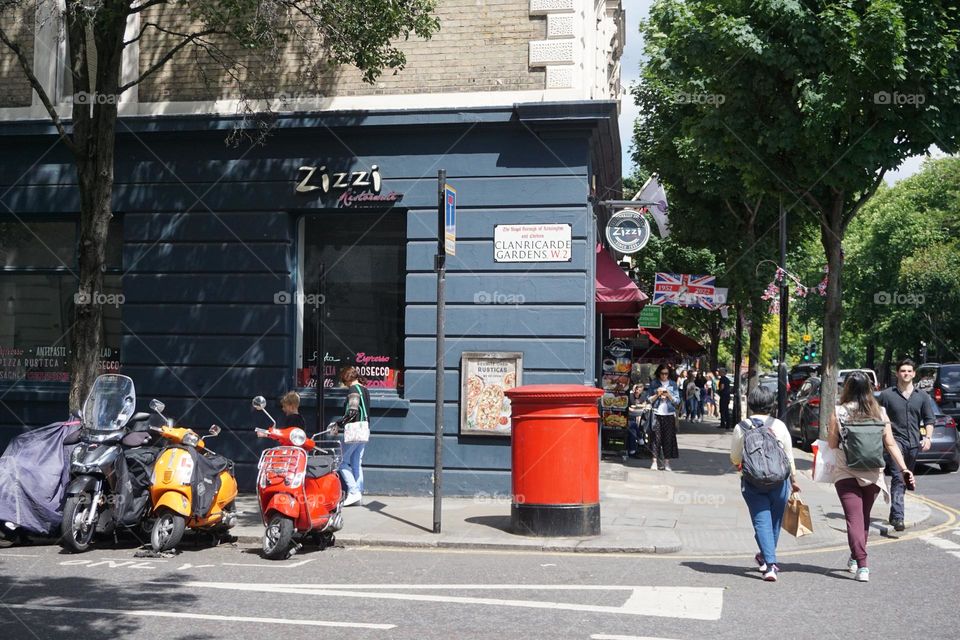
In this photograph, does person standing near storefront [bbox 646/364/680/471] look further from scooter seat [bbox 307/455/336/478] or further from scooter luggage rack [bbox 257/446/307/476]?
scooter luggage rack [bbox 257/446/307/476]

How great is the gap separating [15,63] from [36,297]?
11.3 feet

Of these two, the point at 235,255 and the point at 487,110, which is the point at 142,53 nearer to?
the point at 235,255

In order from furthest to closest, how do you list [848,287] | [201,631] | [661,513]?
[848,287]
[661,513]
[201,631]

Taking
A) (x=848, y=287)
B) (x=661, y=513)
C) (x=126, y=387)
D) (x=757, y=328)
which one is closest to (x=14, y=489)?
(x=126, y=387)

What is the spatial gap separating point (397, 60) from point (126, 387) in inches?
220

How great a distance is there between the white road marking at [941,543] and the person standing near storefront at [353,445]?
21.3ft

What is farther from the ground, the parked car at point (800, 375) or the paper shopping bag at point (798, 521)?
the parked car at point (800, 375)

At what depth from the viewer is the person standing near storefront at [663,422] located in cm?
1773

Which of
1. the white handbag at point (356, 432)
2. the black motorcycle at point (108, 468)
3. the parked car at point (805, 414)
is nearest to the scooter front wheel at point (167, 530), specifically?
the black motorcycle at point (108, 468)

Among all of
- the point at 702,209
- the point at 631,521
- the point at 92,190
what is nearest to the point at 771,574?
the point at 631,521

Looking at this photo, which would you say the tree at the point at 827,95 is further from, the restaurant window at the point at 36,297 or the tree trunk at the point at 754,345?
the tree trunk at the point at 754,345

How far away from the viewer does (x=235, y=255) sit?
1430cm

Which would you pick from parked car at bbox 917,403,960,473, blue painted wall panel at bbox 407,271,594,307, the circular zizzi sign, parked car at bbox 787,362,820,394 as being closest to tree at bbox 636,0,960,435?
the circular zizzi sign

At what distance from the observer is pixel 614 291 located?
16.4 meters
